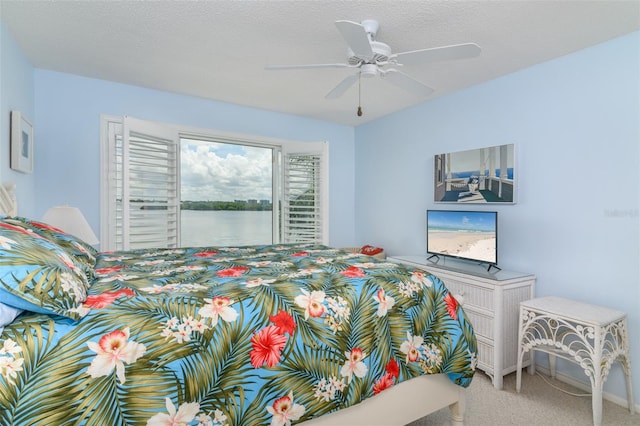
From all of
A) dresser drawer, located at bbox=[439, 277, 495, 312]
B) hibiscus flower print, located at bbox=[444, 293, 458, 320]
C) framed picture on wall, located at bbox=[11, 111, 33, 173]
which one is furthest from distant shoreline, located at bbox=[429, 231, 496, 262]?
framed picture on wall, located at bbox=[11, 111, 33, 173]

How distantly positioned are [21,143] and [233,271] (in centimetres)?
199

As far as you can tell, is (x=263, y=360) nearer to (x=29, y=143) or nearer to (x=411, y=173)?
(x=29, y=143)

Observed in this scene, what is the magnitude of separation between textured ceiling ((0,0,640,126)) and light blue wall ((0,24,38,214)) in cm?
11

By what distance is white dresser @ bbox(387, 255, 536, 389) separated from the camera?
2.48 meters

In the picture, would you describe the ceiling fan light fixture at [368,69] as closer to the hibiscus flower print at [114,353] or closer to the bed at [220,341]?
the bed at [220,341]

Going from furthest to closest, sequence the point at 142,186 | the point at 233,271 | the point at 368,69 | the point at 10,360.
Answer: the point at 142,186 → the point at 368,69 → the point at 233,271 → the point at 10,360

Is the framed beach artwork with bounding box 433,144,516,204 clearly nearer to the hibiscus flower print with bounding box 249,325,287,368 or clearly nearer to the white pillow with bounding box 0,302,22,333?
the hibiscus flower print with bounding box 249,325,287,368

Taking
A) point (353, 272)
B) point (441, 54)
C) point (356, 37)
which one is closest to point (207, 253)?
point (353, 272)

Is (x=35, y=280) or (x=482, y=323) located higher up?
(x=35, y=280)

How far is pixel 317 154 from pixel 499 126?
81.9 inches

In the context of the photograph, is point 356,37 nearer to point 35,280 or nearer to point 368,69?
point 368,69

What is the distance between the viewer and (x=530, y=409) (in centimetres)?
218

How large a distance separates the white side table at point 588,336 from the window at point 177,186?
2440 mm

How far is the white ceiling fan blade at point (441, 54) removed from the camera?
180 centimetres
